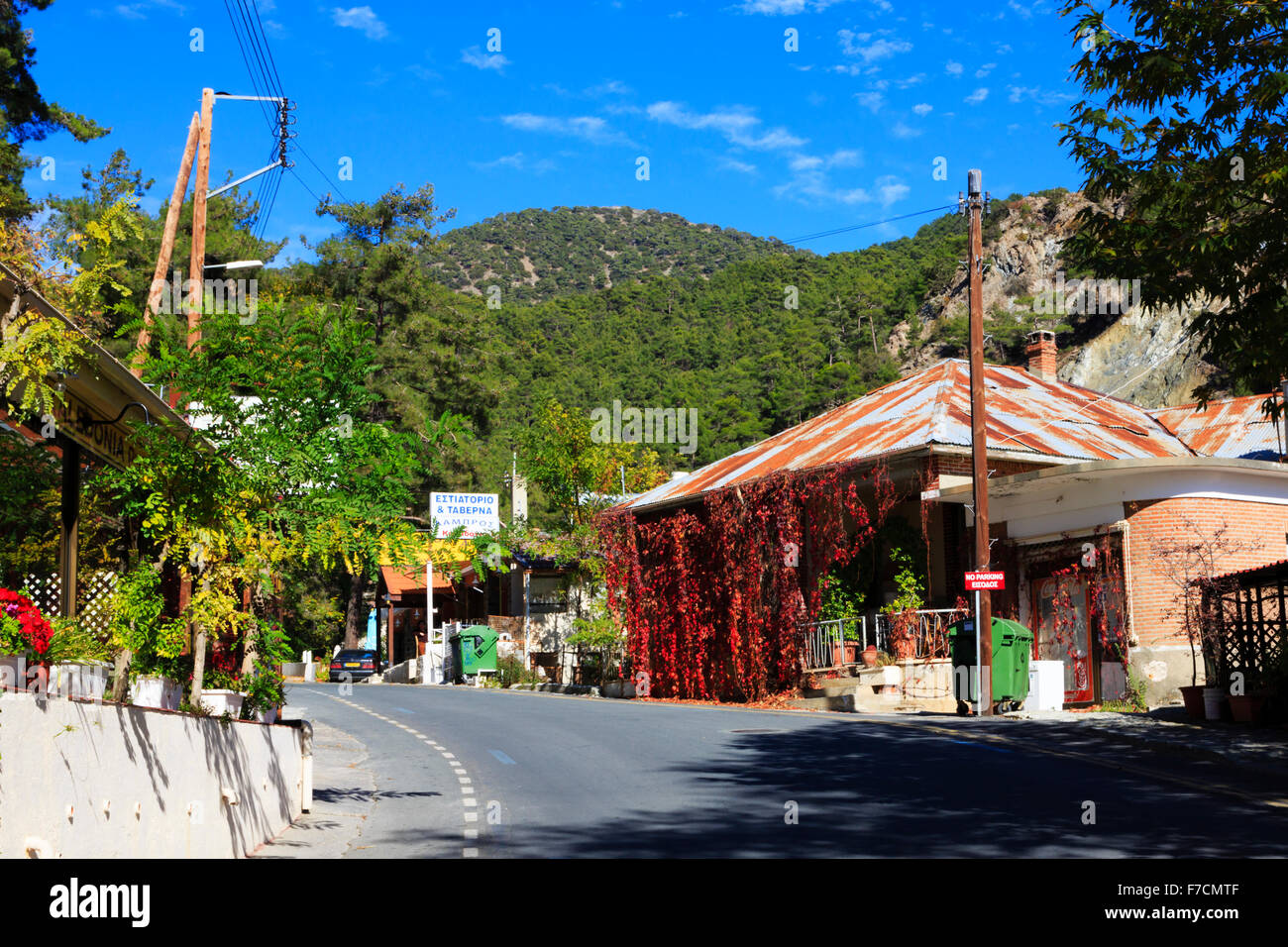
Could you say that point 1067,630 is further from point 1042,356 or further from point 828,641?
point 1042,356

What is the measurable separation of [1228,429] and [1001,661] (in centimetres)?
1303

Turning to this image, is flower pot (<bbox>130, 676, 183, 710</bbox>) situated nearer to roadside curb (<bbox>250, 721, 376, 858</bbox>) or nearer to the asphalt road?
roadside curb (<bbox>250, 721, 376, 858</bbox>)

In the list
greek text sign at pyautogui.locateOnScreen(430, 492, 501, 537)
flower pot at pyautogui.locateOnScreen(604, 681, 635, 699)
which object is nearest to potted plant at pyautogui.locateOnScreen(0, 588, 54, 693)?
flower pot at pyautogui.locateOnScreen(604, 681, 635, 699)

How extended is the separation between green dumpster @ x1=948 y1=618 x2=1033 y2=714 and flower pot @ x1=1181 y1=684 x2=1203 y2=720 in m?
3.47

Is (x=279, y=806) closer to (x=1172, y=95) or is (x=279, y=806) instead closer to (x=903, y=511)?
(x=1172, y=95)

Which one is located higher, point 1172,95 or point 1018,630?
point 1172,95

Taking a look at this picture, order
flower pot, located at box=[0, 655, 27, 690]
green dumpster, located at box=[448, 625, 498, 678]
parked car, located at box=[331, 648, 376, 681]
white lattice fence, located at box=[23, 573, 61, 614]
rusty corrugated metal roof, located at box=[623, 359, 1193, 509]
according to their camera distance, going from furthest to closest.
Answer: parked car, located at box=[331, 648, 376, 681], green dumpster, located at box=[448, 625, 498, 678], rusty corrugated metal roof, located at box=[623, 359, 1193, 509], white lattice fence, located at box=[23, 573, 61, 614], flower pot, located at box=[0, 655, 27, 690]

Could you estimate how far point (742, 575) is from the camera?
30344mm

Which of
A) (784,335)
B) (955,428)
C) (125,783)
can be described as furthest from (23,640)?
(784,335)

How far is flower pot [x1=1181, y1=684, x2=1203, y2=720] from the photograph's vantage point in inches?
778

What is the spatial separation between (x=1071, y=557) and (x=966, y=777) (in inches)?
484

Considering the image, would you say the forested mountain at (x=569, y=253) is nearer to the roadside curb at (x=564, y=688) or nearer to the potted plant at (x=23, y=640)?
the roadside curb at (x=564, y=688)

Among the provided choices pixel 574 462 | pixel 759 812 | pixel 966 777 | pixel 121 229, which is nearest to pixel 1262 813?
pixel 966 777
